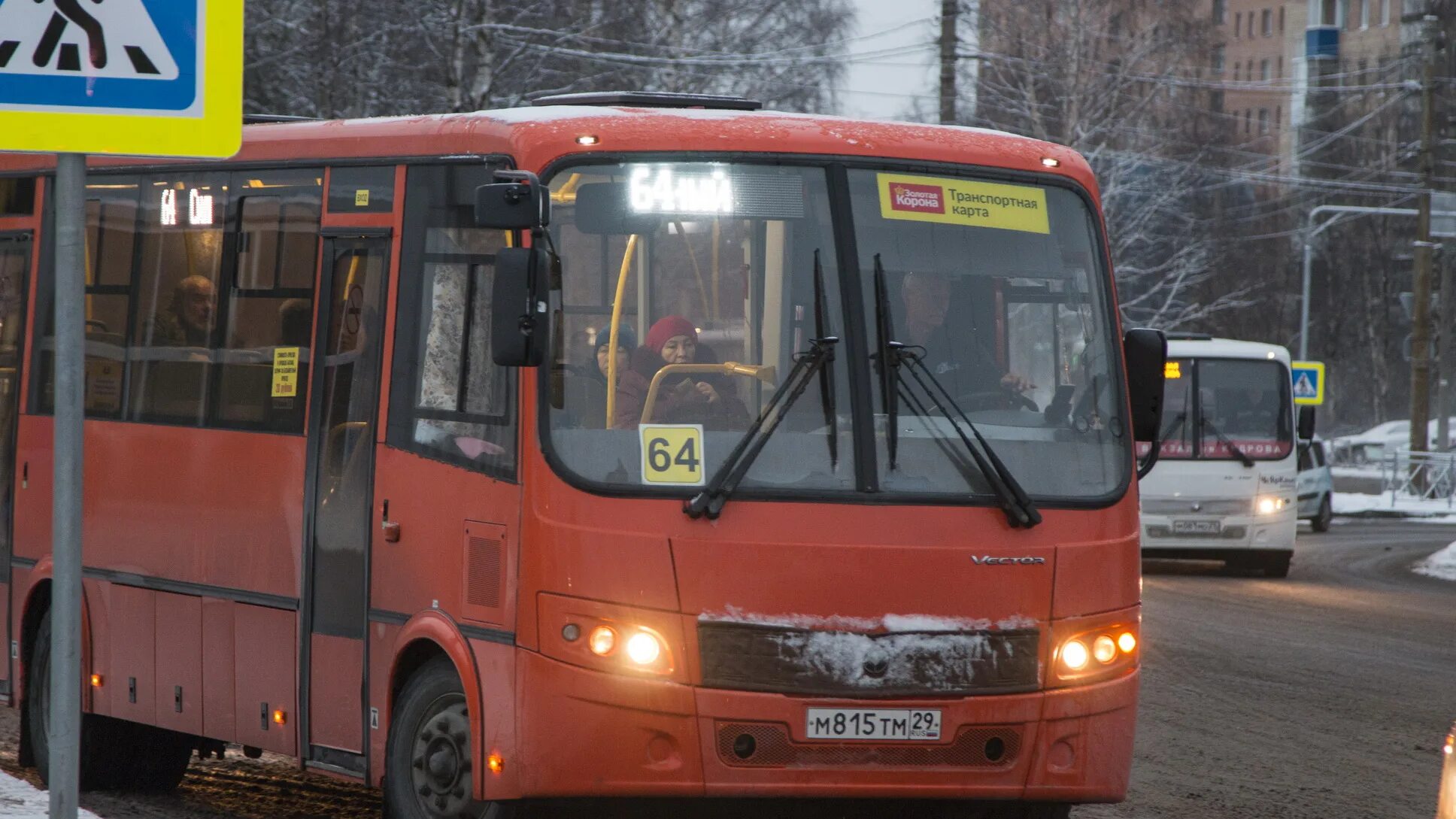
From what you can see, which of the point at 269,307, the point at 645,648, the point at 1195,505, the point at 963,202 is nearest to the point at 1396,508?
the point at 1195,505

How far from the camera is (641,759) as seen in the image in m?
7.31

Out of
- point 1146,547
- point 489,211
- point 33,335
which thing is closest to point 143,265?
point 33,335

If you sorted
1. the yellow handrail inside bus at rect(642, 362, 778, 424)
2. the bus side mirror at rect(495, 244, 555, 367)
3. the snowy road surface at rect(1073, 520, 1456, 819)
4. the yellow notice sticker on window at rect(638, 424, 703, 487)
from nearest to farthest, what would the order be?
the bus side mirror at rect(495, 244, 555, 367)
the yellow notice sticker on window at rect(638, 424, 703, 487)
the yellow handrail inside bus at rect(642, 362, 778, 424)
the snowy road surface at rect(1073, 520, 1456, 819)

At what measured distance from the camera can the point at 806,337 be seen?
7.63 meters

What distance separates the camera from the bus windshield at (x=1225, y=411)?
25.1 m

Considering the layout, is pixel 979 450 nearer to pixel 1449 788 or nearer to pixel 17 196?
pixel 1449 788

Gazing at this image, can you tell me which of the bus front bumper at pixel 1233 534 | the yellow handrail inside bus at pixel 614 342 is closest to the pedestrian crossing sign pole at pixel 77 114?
the yellow handrail inside bus at pixel 614 342

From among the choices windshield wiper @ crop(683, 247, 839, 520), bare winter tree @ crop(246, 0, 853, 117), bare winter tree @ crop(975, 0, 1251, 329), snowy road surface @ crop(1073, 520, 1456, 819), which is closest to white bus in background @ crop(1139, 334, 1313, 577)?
snowy road surface @ crop(1073, 520, 1456, 819)

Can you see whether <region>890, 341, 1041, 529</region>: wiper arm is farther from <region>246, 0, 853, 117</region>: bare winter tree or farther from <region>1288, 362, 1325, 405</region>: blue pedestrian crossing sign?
<region>1288, 362, 1325, 405</region>: blue pedestrian crossing sign

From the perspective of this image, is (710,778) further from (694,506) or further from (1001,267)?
(1001,267)

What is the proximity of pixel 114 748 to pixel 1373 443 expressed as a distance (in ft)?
219

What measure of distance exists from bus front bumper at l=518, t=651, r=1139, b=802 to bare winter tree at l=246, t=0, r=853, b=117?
22912 millimetres

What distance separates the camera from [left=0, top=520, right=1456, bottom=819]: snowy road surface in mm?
9539

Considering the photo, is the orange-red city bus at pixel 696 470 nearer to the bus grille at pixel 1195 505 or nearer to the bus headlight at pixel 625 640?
the bus headlight at pixel 625 640
